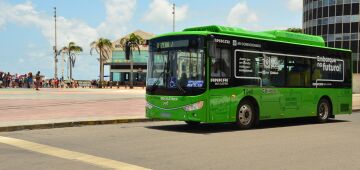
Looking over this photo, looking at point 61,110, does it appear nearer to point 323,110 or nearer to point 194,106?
point 194,106

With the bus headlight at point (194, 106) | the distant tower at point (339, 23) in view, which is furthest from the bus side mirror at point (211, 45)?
the distant tower at point (339, 23)

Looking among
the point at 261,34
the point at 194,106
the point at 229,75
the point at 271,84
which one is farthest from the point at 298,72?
the point at 194,106

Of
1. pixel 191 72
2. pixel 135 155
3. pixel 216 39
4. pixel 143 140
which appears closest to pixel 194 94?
pixel 191 72

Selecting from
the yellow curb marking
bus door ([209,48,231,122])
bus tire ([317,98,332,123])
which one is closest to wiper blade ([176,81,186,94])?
bus door ([209,48,231,122])

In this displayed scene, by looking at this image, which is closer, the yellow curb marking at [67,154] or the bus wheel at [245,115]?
the yellow curb marking at [67,154]

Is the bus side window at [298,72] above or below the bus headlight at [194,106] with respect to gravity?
above

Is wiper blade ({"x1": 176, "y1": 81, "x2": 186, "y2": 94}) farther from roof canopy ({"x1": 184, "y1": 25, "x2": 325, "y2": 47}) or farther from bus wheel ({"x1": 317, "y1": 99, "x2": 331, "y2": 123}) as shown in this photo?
bus wheel ({"x1": 317, "y1": 99, "x2": 331, "y2": 123})

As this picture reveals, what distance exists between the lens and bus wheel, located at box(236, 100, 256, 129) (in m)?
15.0

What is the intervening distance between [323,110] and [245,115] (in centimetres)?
488

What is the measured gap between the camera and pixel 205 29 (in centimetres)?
1472

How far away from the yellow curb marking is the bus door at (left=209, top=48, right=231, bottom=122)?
500cm

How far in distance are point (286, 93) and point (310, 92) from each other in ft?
5.25

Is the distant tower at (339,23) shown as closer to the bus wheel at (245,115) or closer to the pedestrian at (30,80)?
the pedestrian at (30,80)

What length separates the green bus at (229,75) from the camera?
546 inches
